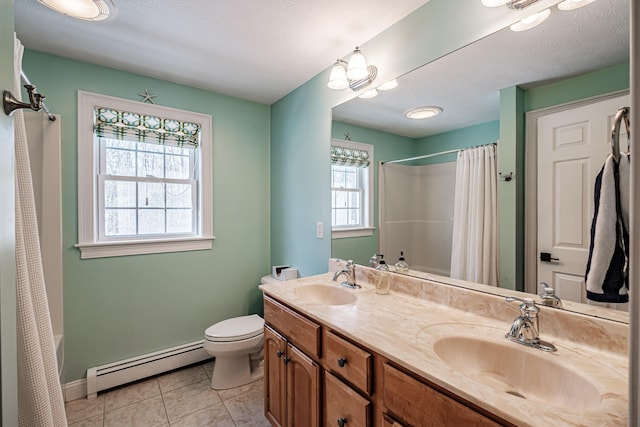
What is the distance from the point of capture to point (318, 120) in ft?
7.30

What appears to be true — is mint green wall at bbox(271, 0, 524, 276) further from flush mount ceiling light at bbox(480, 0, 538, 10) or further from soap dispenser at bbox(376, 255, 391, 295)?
soap dispenser at bbox(376, 255, 391, 295)

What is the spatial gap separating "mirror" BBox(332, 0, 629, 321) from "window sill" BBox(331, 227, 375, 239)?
5cm

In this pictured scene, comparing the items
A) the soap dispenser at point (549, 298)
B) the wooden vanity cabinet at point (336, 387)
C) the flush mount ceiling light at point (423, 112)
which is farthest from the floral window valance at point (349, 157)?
the soap dispenser at point (549, 298)

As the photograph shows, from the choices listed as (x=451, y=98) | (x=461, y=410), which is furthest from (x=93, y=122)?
(x=461, y=410)

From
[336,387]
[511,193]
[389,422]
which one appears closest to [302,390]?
[336,387]

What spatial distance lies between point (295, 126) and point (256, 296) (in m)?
1.64

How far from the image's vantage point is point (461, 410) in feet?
2.46

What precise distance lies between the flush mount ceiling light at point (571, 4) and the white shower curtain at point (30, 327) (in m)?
1.96

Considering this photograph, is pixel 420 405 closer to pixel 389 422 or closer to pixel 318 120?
pixel 389 422

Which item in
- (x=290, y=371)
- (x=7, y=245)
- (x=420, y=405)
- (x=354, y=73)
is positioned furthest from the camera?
(x=354, y=73)

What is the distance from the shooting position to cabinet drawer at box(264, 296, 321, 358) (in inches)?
51.2

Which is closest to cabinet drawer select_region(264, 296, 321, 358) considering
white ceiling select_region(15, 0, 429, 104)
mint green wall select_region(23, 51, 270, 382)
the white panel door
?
the white panel door

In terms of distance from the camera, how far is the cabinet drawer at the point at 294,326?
4.26ft

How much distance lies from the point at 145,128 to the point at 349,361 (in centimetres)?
224
